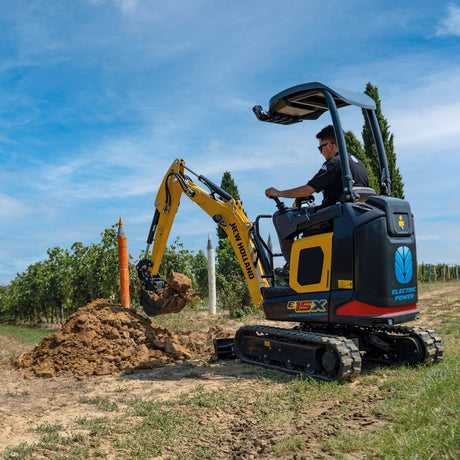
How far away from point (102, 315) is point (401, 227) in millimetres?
4497

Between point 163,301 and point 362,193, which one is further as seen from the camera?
point 163,301

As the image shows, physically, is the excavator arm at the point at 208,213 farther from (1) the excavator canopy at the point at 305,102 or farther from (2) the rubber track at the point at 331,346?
(1) the excavator canopy at the point at 305,102

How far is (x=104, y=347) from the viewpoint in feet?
23.6

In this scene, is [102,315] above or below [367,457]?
above

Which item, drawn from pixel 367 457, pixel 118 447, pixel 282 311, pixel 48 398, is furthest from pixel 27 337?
pixel 367 457

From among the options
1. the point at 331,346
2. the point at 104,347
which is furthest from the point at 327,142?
the point at 104,347

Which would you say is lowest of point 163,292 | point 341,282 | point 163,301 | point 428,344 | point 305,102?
point 428,344

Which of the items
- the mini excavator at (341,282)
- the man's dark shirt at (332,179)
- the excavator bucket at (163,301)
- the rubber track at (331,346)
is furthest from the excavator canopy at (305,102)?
the excavator bucket at (163,301)

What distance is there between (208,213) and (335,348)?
3268 millimetres

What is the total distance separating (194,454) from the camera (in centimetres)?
363

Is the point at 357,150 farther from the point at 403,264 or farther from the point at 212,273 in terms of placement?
the point at 403,264

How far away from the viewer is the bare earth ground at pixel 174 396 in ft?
12.5

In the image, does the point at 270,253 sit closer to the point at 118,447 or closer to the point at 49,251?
the point at 118,447

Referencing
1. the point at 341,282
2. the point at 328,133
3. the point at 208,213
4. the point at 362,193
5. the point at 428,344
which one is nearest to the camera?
the point at 341,282
